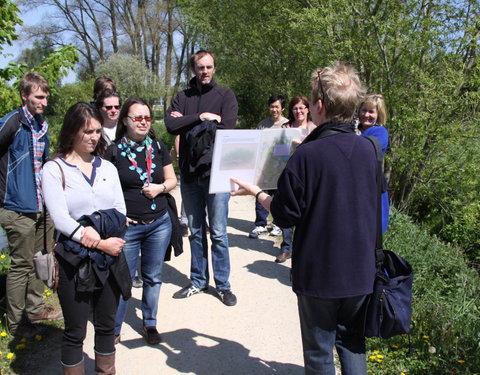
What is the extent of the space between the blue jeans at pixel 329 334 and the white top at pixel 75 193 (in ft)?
4.47

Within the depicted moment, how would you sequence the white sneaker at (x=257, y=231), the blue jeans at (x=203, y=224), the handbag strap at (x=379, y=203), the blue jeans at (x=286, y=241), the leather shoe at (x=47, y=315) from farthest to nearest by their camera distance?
the white sneaker at (x=257, y=231) < the blue jeans at (x=286, y=241) < the blue jeans at (x=203, y=224) < the leather shoe at (x=47, y=315) < the handbag strap at (x=379, y=203)

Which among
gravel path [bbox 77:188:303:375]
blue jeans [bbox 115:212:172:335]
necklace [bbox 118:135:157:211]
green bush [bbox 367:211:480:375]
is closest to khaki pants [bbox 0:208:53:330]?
gravel path [bbox 77:188:303:375]

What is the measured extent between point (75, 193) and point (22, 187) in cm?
110

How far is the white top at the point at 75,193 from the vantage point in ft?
8.11

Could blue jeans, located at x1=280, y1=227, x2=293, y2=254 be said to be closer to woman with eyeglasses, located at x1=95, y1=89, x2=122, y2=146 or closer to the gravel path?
the gravel path

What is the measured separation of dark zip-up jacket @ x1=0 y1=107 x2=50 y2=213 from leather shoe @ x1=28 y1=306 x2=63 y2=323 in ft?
3.16

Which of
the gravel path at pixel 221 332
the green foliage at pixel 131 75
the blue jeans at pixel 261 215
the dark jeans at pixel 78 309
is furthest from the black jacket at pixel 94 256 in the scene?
the green foliage at pixel 131 75

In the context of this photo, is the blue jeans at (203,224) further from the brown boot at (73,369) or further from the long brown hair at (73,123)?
the brown boot at (73,369)

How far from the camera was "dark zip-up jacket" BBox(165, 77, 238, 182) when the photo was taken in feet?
13.0

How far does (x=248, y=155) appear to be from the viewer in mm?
2656

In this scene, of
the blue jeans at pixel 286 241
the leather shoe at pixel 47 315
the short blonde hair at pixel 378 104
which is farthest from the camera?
the blue jeans at pixel 286 241

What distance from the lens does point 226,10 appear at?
12.1 m

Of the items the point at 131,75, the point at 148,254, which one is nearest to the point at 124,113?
the point at 148,254

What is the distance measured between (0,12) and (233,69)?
9557 millimetres
